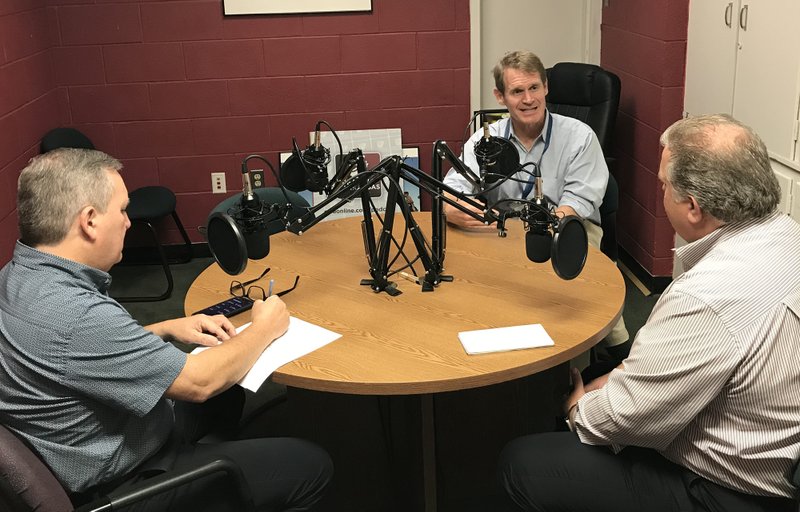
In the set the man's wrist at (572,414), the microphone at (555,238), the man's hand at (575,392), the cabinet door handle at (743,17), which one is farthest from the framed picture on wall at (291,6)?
the man's wrist at (572,414)

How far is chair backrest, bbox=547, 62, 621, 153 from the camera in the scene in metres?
4.19

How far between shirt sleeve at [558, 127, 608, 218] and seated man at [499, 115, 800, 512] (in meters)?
1.19

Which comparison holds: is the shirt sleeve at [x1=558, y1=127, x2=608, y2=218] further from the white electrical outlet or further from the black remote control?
the white electrical outlet

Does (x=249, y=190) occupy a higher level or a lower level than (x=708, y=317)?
higher

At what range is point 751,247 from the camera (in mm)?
1694

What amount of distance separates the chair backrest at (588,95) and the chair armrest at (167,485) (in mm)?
2955

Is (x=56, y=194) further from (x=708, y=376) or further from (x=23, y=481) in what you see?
(x=708, y=376)

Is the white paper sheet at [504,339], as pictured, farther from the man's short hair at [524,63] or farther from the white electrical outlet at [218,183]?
the white electrical outlet at [218,183]

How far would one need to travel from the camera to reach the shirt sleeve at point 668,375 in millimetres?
1595

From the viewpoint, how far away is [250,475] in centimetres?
189

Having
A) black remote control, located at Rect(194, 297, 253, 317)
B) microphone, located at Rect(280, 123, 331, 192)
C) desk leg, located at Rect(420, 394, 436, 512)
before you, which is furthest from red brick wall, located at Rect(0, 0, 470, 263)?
desk leg, located at Rect(420, 394, 436, 512)

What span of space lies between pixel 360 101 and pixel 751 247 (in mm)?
3310

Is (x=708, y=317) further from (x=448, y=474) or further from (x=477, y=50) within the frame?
(x=477, y=50)

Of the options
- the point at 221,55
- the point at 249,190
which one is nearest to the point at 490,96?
the point at 221,55
